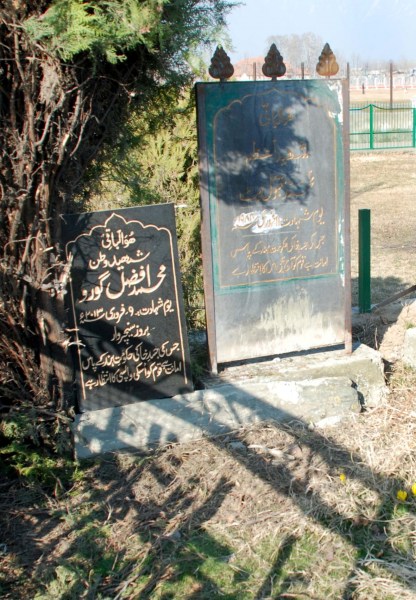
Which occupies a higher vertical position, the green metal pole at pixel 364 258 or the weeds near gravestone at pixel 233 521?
the green metal pole at pixel 364 258

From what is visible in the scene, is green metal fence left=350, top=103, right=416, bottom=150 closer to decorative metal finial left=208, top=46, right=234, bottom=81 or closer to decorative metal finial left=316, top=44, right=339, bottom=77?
→ decorative metal finial left=316, top=44, right=339, bottom=77

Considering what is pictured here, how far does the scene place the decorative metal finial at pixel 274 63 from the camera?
465 cm

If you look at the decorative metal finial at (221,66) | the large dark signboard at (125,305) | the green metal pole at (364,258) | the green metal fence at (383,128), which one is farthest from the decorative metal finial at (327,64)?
the green metal fence at (383,128)

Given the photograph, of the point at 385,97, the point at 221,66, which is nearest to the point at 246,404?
the point at 221,66

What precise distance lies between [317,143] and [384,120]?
94.5 feet

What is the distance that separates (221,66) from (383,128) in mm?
28785

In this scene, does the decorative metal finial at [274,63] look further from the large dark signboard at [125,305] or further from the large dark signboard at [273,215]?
the large dark signboard at [125,305]

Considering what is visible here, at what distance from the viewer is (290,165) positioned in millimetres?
4770

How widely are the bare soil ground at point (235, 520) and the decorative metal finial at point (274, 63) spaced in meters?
2.40

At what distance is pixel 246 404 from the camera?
4.62 m

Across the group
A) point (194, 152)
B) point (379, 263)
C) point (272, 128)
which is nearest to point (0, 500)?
point (272, 128)

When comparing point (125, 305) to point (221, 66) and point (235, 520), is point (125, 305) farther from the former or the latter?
point (221, 66)

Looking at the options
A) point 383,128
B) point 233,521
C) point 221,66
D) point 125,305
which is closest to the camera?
point 233,521

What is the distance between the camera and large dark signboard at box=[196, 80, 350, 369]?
4605 millimetres
